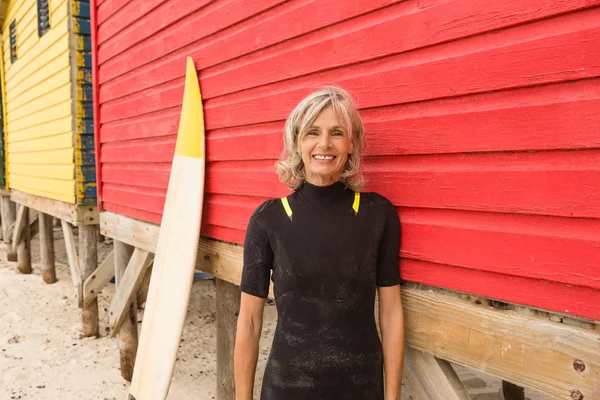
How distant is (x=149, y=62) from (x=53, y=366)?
344 centimetres

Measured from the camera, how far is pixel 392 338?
1.96 metres

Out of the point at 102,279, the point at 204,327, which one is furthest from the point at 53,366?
the point at 204,327

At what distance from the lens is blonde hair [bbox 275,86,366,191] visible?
1869mm

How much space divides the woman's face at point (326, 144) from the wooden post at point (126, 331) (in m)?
3.94

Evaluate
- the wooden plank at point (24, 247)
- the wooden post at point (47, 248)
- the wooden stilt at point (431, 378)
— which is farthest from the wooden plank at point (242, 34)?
→ the wooden plank at point (24, 247)

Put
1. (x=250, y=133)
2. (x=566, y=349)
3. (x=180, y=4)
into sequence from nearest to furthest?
(x=566, y=349) < (x=250, y=133) < (x=180, y=4)

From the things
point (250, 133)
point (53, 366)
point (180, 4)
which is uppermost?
point (180, 4)

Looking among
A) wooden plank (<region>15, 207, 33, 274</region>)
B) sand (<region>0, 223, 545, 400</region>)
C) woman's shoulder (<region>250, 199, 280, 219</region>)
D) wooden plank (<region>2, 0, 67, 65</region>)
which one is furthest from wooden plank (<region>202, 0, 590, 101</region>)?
wooden plank (<region>15, 207, 33, 274</region>)

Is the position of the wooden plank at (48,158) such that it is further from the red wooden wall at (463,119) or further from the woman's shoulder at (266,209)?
the woman's shoulder at (266,209)

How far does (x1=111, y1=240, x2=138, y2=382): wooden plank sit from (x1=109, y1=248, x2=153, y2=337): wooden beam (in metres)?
0.06

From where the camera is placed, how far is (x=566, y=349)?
1.54 meters

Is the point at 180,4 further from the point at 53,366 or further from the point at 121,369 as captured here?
the point at 53,366

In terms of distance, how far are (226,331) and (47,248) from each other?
5.96m

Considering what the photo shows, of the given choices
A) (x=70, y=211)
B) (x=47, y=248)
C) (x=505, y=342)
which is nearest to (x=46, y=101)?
(x=70, y=211)
